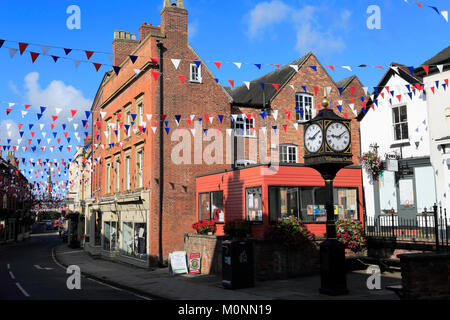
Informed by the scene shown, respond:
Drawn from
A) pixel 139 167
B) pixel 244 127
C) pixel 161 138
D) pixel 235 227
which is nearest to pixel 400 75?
pixel 244 127

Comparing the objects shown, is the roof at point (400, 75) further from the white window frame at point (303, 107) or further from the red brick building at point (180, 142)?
the white window frame at point (303, 107)

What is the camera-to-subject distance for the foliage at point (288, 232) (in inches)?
556

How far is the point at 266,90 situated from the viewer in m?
26.0

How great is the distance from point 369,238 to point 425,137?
18.5 ft

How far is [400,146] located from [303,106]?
7.11 m

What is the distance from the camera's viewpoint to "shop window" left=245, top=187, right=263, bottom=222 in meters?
15.1

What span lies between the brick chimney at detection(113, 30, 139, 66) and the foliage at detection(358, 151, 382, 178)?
17.3 meters

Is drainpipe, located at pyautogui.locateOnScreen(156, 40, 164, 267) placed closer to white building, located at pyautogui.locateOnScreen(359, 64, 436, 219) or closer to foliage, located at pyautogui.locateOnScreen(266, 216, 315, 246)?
foliage, located at pyautogui.locateOnScreen(266, 216, 315, 246)

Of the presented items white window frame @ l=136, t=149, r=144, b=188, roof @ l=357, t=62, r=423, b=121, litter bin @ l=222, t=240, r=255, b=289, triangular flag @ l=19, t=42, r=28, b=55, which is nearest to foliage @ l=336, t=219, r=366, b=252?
litter bin @ l=222, t=240, r=255, b=289

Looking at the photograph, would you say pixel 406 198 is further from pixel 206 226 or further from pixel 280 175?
pixel 206 226

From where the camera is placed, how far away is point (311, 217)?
15.4 meters

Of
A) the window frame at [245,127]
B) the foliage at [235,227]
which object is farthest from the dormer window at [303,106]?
the foliage at [235,227]
